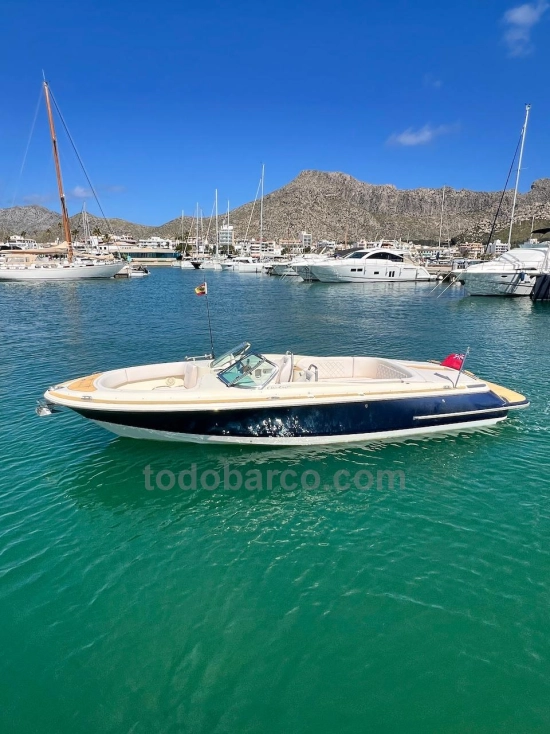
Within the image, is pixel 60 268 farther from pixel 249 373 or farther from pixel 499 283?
pixel 249 373

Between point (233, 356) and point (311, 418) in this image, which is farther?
point (233, 356)

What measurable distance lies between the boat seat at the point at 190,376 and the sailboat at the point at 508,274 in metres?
48.9

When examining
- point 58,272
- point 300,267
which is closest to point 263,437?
point 58,272

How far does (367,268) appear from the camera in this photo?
77.4 meters

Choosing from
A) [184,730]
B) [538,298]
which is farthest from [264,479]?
[538,298]

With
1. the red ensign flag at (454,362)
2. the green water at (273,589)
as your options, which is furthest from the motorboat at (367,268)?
the green water at (273,589)

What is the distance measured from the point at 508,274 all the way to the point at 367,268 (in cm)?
2947

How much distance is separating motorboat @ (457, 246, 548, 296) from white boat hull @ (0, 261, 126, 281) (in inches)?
2412

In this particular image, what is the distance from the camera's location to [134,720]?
5.12 meters

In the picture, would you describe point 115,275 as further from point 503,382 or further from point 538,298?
point 503,382

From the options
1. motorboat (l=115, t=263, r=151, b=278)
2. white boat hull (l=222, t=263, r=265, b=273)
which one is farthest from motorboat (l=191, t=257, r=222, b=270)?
motorboat (l=115, t=263, r=151, b=278)

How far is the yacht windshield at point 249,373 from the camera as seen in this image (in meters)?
11.0

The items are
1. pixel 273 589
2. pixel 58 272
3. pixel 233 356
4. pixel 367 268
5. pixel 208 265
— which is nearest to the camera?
pixel 273 589

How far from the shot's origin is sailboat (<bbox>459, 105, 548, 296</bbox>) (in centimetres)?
5069
